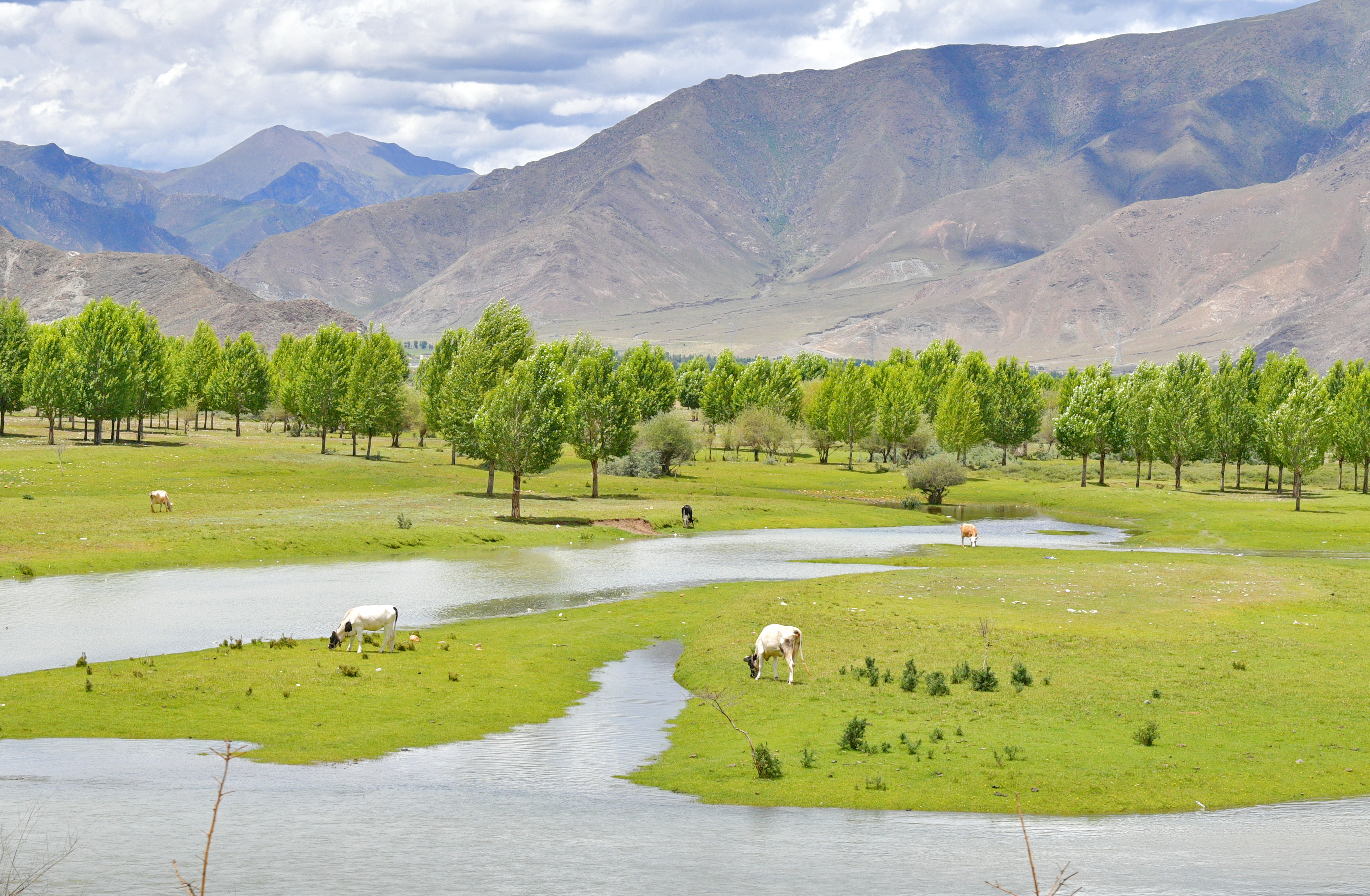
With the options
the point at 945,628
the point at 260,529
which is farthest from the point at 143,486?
the point at 945,628

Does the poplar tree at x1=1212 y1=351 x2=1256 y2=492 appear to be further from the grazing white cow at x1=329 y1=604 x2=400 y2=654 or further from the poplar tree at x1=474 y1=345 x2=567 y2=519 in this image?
the grazing white cow at x1=329 y1=604 x2=400 y2=654

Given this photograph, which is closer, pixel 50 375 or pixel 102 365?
pixel 102 365

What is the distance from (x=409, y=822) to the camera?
22.2 metres

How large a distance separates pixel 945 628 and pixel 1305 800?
21.7 meters

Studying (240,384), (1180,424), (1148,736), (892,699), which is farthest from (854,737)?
(240,384)

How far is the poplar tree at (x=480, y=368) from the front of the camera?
Answer: 10406cm

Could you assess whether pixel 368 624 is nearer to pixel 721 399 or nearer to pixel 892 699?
pixel 892 699

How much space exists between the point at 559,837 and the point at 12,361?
5571 inches

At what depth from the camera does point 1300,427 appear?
112 meters

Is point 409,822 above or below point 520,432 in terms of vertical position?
below

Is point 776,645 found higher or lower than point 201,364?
lower

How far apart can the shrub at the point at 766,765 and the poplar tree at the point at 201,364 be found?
152 metres

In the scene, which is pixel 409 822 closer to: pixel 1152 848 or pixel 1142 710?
pixel 1152 848

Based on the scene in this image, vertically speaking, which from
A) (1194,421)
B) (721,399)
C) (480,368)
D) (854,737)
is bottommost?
(854,737)
